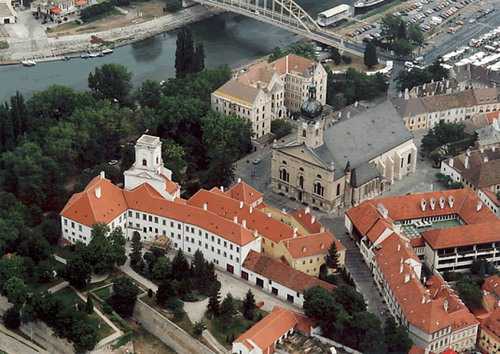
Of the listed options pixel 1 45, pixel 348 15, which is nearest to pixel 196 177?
pixel 1 45

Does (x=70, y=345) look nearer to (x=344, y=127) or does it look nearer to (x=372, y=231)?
(x=372, y=231)

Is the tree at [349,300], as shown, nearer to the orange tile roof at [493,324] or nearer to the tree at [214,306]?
the tree at [214,306]

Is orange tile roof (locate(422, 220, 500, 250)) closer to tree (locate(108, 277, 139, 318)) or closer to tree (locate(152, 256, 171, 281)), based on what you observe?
tree (locate(152, 256, 171, 281))

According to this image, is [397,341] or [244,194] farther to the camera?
[244,194]

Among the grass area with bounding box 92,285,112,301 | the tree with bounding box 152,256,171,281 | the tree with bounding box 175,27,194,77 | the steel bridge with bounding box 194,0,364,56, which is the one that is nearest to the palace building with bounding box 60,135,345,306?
the tree with bounding box 152,256,171,281

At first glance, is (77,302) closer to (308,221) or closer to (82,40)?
(308,221)

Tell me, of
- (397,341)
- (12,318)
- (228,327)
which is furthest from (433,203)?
(12,318)
